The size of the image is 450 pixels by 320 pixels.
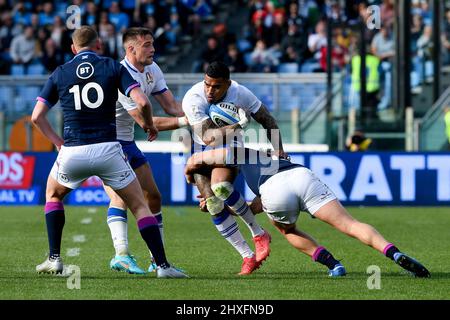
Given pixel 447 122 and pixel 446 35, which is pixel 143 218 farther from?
pixel 446 35

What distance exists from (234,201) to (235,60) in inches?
585

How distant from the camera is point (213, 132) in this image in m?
10.8

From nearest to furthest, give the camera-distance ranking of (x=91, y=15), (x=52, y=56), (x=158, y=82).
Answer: (x=158, y=82) < (x=52, y=56) < (x=91, y=15)

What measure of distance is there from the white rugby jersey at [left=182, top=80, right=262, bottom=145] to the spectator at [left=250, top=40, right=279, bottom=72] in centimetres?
1460

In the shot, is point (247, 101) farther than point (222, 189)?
Yes

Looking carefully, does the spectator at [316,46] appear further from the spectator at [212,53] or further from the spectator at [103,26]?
the spectator at [103,26]

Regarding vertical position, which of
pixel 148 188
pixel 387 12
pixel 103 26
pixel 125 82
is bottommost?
pixel 148 188

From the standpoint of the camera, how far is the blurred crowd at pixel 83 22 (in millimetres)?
26812

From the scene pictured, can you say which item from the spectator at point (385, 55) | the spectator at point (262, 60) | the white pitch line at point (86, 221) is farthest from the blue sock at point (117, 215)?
the spectator at point (262, 60)

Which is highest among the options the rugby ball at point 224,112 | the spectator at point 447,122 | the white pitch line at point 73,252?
the rugby ball at point 224,112

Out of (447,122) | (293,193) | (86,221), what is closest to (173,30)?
(447,122)

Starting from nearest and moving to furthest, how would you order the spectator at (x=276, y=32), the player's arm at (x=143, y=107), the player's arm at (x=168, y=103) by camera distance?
the player's arm at (x=143, y=107), the player's arm at (x=168, y=103), the spectator at (x=276, y=32)

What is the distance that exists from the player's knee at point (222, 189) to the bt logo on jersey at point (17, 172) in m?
11.6

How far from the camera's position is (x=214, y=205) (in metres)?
10.9
